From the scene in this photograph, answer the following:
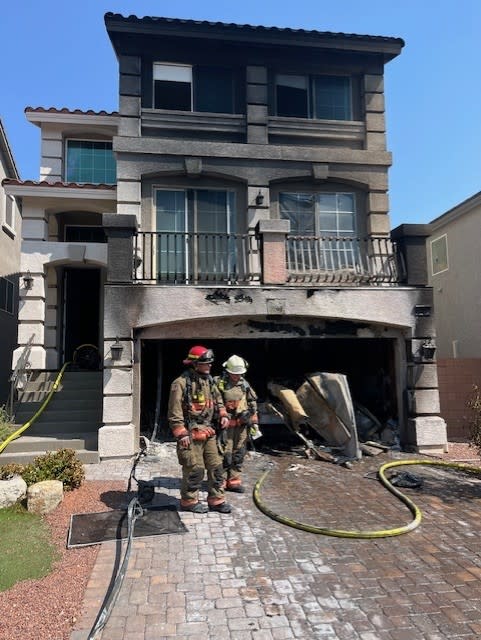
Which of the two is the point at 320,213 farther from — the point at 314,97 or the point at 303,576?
the point at 303,576

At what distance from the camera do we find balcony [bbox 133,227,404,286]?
8727 millimetres

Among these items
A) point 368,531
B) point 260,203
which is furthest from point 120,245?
point 368,531

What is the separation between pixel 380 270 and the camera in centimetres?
978

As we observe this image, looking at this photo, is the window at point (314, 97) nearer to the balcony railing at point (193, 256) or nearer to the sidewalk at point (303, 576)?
the balcony railing at point (193, 256)

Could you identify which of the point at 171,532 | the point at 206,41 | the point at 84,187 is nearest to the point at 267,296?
the point at 171,532

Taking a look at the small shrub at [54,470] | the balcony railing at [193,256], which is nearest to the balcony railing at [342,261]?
the balcony railing at [193,256]

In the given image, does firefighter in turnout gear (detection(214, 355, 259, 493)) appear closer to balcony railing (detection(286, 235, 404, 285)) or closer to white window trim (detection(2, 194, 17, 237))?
balcony railing (detection(286, 235, 404, 285))

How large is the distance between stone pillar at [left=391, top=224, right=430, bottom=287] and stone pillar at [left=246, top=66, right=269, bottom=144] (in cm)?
400

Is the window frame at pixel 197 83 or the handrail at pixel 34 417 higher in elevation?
the window frame at pixel 197 83

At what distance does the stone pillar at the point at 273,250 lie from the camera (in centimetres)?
859

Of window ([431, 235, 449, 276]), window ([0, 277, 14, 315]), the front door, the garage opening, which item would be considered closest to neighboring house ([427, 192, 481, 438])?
window ([431, 235, 449, 276])

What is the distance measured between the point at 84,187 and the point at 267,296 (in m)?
5.38

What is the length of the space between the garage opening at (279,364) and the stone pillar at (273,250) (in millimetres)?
2384

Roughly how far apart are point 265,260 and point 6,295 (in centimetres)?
982
